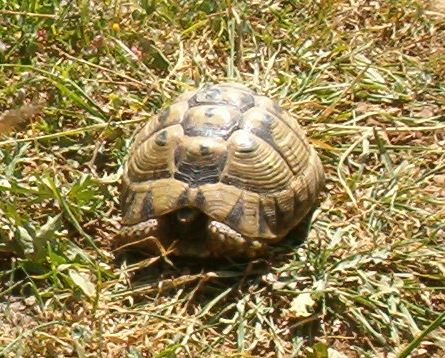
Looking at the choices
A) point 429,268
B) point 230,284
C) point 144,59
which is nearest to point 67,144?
point 144,59

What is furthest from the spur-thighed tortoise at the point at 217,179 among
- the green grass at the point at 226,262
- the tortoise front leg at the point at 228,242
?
the green grass at the point at 226,262

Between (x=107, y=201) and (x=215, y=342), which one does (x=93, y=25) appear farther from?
(x=215, y=342)

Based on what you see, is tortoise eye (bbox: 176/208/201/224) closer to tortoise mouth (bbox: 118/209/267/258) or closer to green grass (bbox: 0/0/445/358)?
tortoise mouth (bbox: 118/209/267/258)

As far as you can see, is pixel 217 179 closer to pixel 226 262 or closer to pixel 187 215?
pixel 187 215

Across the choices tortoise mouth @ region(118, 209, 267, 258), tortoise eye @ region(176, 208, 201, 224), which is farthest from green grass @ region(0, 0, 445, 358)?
tortoise eye @ region(176, 208, 201, 224)

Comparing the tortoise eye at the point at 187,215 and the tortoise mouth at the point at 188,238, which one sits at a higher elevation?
the tortoise eye at the point at 187,215

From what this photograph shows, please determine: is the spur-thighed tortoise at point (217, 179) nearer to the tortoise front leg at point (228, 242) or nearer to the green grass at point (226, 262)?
the tortoise front leg at point (228, 242)
